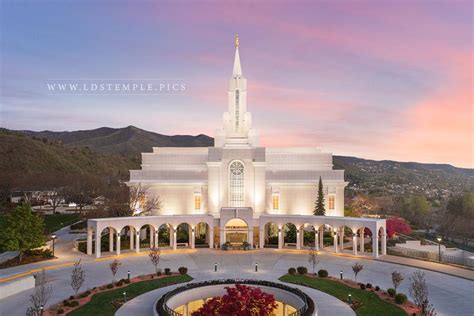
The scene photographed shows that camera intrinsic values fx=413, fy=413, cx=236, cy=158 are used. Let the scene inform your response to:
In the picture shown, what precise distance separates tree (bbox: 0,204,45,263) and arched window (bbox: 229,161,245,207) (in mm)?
23438

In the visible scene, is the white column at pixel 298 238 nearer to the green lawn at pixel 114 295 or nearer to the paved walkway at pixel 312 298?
the paved walkway at pixel 312 298

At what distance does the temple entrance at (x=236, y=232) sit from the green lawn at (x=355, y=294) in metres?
15.4

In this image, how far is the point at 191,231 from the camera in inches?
1940

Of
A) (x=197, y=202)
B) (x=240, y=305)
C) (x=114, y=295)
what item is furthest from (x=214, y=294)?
(x=197, y=202)

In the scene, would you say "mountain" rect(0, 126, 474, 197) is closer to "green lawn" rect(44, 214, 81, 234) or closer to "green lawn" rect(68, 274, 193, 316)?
"green lawn" rect(44, 214, 81, 234)

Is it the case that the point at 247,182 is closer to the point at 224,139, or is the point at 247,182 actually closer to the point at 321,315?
the point at 224,139

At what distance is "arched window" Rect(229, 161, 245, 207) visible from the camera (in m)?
55.0

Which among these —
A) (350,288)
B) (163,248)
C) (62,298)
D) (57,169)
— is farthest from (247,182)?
(57,169)

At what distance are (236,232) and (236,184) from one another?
22.6 feet

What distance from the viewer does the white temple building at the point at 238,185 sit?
50.8 m

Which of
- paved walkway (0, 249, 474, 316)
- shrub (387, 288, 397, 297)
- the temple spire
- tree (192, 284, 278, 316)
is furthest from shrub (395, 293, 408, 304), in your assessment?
the temple spire

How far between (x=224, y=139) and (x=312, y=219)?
65.6 ft

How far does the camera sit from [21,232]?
40250 millimetres

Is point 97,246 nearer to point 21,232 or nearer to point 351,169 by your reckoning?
point 21,232
